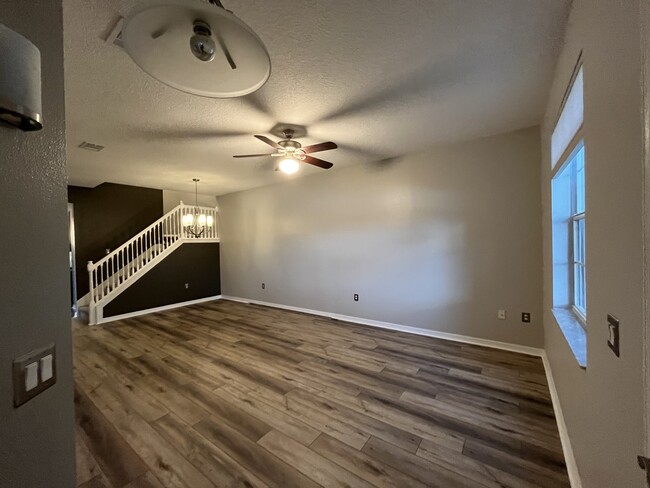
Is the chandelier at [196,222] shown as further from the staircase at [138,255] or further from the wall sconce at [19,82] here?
the wall sconce at [19,82]

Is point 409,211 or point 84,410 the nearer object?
point 84,410

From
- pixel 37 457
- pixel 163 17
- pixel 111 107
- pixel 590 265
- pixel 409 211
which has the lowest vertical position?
pixel 37 457

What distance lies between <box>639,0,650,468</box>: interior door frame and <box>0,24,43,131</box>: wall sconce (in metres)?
1.32

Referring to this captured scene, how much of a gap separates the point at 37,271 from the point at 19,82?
17.0 inches

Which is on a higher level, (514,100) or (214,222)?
(514,100)

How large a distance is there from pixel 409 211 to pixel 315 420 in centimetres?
275

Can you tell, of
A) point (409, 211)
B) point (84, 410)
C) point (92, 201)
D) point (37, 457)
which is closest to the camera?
point (37, 457)

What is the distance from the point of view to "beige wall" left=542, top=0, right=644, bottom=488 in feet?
2.21

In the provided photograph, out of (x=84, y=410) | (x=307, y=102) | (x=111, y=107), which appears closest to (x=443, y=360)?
(x=307, y=102)

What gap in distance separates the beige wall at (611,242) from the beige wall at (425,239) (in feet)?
5.73

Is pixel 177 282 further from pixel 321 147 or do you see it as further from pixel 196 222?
pixel 321 147

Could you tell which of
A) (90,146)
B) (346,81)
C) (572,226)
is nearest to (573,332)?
(572,226)

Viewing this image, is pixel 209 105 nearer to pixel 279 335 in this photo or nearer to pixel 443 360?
pixel 279 335

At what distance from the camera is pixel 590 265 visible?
1.13 meters
